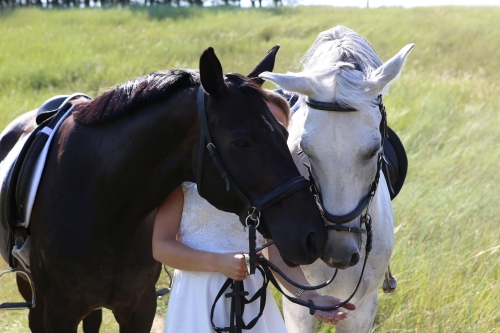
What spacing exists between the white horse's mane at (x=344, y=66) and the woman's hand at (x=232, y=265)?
707 mm

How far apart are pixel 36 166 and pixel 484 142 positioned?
18.8 ft

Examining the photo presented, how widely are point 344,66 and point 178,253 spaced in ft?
3.30

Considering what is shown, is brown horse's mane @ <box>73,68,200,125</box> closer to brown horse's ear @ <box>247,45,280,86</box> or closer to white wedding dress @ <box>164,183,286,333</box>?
brown horse's ear @ <box>247,45,280,86</box>

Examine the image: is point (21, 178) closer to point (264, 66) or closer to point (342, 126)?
point (264, 66)

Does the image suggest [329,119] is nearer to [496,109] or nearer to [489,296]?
[489,296]

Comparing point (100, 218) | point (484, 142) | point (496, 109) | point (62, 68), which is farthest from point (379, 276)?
point (62, 68)

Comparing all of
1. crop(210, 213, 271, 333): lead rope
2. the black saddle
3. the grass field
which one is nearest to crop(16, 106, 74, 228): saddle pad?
the black saddle

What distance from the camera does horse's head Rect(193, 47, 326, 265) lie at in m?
1.91

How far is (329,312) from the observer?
6.64 ft

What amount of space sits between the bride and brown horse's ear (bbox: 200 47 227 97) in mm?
216

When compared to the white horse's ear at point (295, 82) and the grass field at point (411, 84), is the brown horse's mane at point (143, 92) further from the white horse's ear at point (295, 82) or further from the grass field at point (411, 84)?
the grass field at point (411, 84)

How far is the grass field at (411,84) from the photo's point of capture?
4035 millimetres

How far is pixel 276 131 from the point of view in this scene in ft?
6.52

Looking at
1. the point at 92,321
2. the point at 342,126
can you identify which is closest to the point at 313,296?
the point at 342,126
